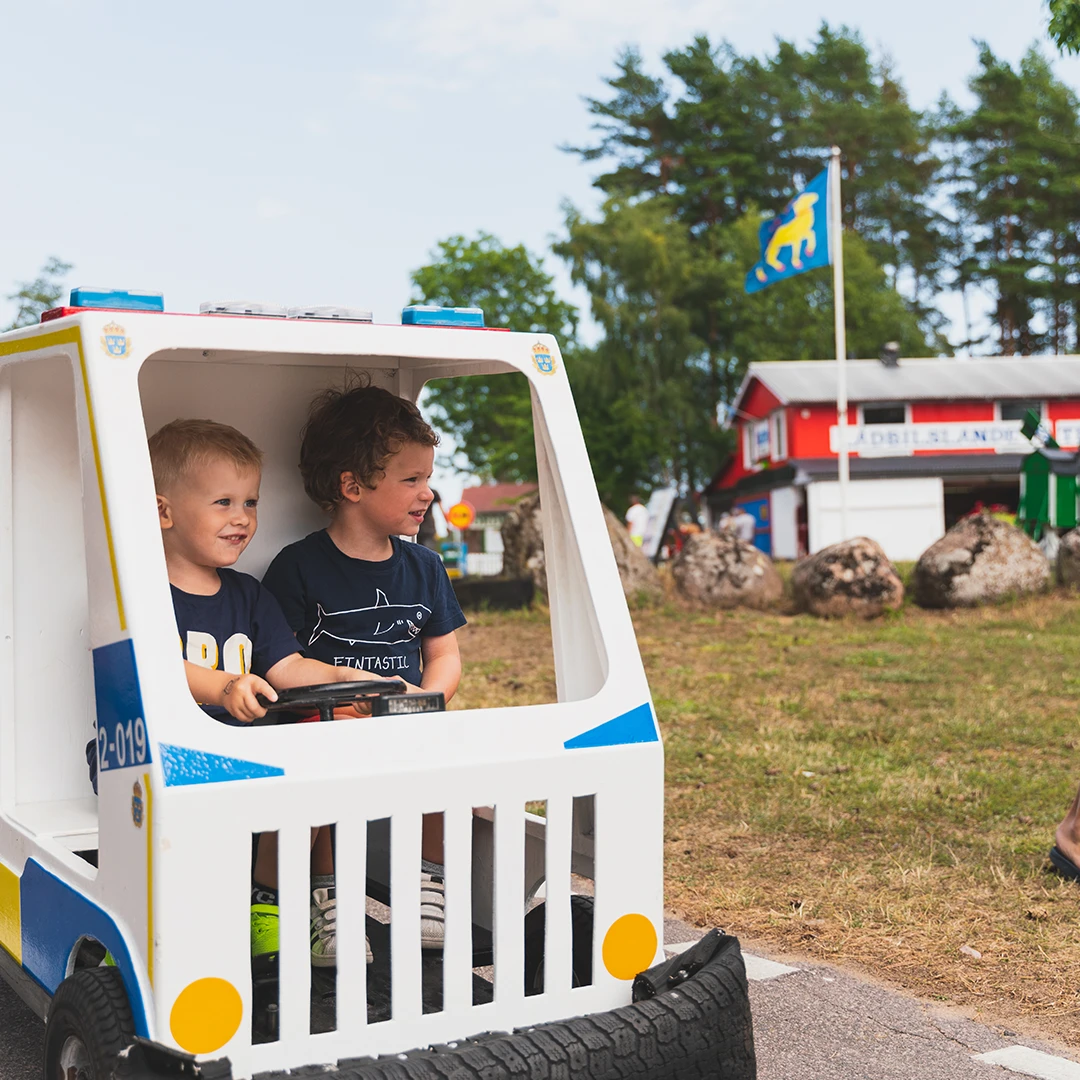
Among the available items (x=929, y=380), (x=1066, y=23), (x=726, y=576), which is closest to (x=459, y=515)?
(x=726, y=576)

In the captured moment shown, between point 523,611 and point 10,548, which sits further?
point 523,611

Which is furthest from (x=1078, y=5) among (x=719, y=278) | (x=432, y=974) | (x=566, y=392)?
(x=719, y=278)

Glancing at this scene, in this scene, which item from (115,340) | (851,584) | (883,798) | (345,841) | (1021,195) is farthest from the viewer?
(1021,195)

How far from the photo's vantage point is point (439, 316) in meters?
2.73

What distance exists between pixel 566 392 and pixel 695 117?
167 ft

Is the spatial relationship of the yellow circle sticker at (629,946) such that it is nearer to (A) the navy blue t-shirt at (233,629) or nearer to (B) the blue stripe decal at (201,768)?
(B) the blue stripe decal at (201,768)

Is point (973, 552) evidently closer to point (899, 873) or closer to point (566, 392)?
point (899, 873)

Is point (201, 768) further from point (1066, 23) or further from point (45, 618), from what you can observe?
point (1066, 23)

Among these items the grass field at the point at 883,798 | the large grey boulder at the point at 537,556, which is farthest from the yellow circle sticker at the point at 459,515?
the grass field at the point at 883,798

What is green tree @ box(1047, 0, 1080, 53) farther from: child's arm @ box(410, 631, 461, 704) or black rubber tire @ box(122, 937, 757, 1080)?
black rubber tire @ box(122, 937, 757, 1080)

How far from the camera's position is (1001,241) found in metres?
50.2

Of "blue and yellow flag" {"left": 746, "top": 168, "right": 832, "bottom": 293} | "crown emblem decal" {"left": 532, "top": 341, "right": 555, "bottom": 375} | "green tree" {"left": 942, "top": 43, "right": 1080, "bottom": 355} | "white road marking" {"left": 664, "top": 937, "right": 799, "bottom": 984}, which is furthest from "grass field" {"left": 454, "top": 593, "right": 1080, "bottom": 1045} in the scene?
"green tree" {"left": 942, "top": 43, "right": 1080, "bottom": 355}

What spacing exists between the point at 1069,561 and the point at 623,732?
12.3 meters

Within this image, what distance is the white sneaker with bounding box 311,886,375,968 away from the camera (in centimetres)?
260
